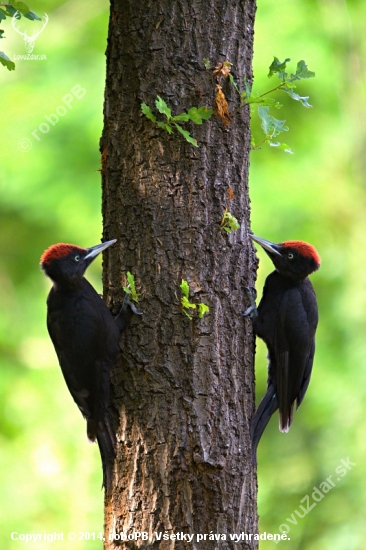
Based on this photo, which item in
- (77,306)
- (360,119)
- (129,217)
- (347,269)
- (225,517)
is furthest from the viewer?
(360,119)

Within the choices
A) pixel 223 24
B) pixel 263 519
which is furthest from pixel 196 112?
pixel 263 519

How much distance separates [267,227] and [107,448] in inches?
142

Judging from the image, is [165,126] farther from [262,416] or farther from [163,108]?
[262,416]

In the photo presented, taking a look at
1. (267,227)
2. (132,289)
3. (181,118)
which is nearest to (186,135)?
(181,118)

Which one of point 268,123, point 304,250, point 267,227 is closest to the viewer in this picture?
point 268,123

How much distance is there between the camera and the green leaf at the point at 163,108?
286cm

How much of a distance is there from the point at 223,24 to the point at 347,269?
3895 millimetres

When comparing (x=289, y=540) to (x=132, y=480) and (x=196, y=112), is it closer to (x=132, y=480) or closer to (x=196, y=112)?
(x=132, y=480)

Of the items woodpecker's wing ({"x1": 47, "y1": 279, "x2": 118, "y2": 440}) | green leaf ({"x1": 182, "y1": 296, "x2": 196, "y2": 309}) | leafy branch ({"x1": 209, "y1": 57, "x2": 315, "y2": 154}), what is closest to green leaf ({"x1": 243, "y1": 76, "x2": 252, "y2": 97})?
leafy branch ({"x1": 209, "y1": 57, "x2": 315, "y2": 154})

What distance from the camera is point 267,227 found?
6195 mm

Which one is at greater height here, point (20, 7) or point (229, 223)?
point (20, 7)

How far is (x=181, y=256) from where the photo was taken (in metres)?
2.91

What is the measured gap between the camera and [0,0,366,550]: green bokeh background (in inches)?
246

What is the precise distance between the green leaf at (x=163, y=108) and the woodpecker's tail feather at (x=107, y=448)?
1.44m
